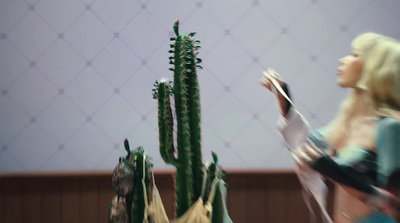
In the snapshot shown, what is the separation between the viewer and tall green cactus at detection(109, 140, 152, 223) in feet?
4.49

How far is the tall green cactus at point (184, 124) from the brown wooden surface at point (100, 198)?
91cm

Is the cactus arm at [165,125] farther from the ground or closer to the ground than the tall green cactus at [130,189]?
farther from the ground

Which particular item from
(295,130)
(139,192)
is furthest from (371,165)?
(139,192)

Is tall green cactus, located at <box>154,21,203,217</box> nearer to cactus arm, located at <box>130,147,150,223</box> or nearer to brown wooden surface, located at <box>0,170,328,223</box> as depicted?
cactus arm, located at <box>130,147,150,223</box>

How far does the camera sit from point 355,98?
4.89 ft

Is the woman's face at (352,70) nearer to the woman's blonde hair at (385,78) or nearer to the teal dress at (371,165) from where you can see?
the woman's blonde hair at (385,78)

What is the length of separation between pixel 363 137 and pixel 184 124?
1.73 ft

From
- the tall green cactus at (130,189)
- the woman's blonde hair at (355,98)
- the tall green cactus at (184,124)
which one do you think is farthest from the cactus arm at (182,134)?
the woman's blonde hair at (355,98)

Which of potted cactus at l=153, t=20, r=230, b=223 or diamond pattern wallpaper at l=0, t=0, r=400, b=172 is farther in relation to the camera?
diamond pattern wallpaper at l=0, t=0, r=400, b=172

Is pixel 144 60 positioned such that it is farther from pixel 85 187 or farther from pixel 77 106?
pixel 85 187

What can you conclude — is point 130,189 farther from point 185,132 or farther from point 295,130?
point 295,130

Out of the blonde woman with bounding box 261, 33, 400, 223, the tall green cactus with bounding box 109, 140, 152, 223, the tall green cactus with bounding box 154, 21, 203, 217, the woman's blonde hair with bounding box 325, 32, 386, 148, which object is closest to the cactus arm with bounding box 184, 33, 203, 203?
the tall green cactus with bounding box 154, 21, 203, 217

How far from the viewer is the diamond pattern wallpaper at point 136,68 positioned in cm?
234

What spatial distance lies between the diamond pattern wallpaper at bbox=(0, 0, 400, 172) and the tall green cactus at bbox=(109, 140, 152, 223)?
0.93 metres
